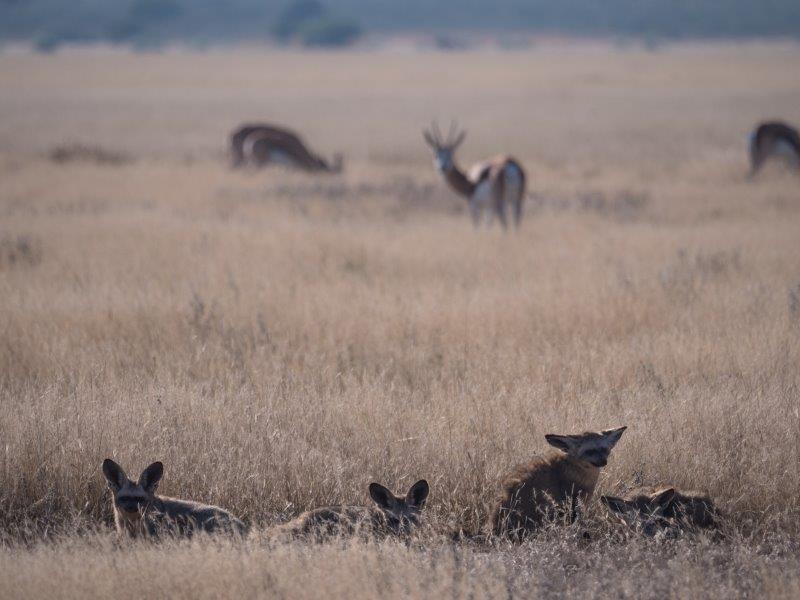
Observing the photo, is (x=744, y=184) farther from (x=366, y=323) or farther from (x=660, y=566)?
(x=660, y=566)

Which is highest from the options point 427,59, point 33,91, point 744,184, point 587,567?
point 427,59

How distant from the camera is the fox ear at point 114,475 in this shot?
5336 millimetres

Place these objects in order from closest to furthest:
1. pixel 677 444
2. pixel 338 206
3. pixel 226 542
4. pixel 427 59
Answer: pixel 226 542 → pixel 677 444 → pixel 338 206 → pixel 427 59

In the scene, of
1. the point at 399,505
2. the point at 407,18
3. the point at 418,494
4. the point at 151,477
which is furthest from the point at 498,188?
the point at 407,18

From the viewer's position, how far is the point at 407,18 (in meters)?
140

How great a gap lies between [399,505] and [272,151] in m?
19.9

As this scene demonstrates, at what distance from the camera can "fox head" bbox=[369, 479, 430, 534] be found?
527 cm

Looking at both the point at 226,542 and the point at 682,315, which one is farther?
the point at 682,315

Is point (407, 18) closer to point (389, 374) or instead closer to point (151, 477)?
point (389, 374)

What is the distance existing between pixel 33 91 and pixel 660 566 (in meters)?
54.1

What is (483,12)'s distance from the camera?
5650 inches

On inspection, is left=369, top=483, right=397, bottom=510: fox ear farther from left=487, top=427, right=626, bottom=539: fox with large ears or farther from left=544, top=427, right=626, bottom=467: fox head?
left=544, top=427, right=626, bottom=467: fox head

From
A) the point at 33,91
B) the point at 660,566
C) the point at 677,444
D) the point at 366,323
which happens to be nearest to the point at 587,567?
the point at 660,566

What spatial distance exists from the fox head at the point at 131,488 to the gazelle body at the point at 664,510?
2387mm
